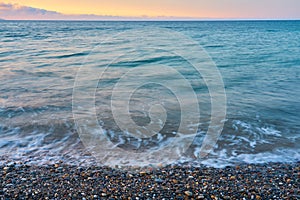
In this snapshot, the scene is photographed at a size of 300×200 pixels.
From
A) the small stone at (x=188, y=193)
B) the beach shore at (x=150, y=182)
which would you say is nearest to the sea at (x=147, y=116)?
the beach shore at (x=150, y=182)

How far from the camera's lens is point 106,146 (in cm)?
637

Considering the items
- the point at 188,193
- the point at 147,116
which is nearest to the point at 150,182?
the point at 188,193

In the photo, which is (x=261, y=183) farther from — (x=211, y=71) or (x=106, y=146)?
(x=211, y=71)

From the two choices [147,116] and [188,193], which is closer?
A: [188,193]

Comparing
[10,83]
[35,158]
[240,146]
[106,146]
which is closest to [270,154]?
[240,146]

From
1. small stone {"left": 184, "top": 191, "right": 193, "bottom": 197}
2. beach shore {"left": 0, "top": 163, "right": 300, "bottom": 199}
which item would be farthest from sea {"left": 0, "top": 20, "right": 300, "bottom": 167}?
small stone {"left": 184, "top": 191, "right": 193, "bottom": 197}

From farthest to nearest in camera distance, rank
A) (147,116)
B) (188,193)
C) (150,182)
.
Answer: (147,116) → (150,182) → (188,193)

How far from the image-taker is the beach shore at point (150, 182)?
14.4ft

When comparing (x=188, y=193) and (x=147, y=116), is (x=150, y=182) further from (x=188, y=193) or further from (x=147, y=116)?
(x=147, y=116)

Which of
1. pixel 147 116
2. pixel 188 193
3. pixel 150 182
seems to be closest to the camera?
pixel 188 193

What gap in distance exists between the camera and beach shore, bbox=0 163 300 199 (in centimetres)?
439

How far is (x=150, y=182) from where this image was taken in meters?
4.77

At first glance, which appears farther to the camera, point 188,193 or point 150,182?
point 150,182

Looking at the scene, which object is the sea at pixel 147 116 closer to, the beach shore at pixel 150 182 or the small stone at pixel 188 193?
the beach shore at pixel 150 182
